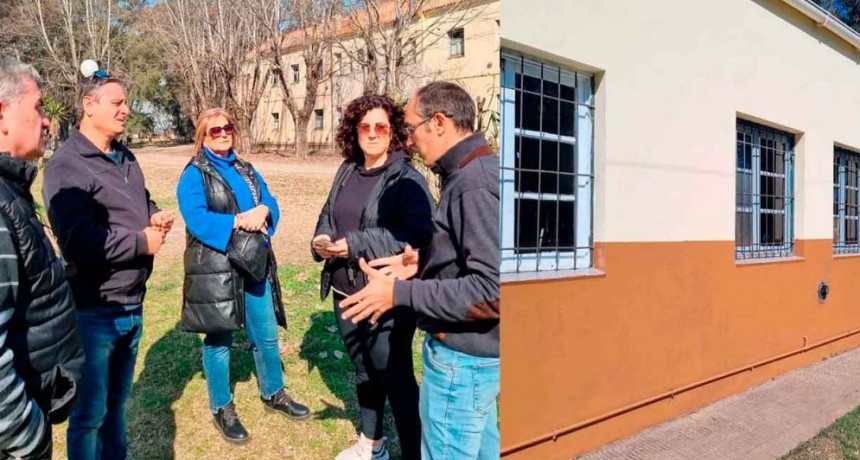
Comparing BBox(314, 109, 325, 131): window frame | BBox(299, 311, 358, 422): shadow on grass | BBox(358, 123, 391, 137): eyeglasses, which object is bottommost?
BBox(299, 311, 358, 422): shadow on grass

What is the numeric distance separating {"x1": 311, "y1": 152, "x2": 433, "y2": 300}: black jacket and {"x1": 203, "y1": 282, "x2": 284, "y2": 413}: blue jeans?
2.08 ft

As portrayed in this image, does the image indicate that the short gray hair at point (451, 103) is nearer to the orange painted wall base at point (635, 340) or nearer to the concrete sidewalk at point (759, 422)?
the orange painted wall base at point (635, 340)

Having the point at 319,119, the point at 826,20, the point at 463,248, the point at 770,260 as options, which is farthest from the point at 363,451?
the point at 826,20

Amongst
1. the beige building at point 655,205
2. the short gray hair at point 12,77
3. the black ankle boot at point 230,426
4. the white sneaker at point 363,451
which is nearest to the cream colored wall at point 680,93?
the beige building at point 655,205

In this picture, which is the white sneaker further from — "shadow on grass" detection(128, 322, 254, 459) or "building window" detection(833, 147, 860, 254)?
"building window" detection(833, 147, 860, 254)

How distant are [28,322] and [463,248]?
630 millimetres

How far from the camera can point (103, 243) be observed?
0.95 meters

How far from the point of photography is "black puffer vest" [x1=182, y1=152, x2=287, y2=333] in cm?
146

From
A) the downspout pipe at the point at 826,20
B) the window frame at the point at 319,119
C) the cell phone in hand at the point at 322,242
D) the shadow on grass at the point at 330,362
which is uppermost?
the downspout pipe at the point at 826,20

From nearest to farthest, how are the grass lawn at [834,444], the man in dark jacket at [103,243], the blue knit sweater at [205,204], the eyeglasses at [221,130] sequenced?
the man in dark jacket at [103,243]
the eyeglasses at [221,130]
the blue knit sweater at [205,204]
the grass lawn at [834,444]

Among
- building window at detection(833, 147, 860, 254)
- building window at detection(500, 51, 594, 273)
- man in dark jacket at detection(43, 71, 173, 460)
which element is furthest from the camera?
building window at detection(833, 147, 860, 254)

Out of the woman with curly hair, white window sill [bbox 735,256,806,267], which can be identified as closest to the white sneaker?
the woman with curly hair

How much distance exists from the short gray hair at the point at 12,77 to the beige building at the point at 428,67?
0.36 meters

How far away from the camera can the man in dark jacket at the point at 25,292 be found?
810mm
